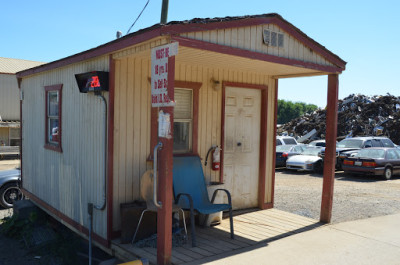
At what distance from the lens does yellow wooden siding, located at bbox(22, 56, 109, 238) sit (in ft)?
18.5

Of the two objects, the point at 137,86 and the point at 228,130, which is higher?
the point at 137,86

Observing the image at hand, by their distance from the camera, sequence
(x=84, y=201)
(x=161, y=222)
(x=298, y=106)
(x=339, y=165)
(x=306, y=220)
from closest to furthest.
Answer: (x=161, y=222) → (x=84, y=201) → (x=306, y=220) → (x=339, y=165) → (x=298, y=106)

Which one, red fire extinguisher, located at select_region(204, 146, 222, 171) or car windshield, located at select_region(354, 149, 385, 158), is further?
car windshield, located at select_region(354, 149, 385, 158)

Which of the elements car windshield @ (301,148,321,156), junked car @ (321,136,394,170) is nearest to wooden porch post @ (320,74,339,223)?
junked car @ (321,136,394,170)

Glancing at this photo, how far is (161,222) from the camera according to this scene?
4.30 metres

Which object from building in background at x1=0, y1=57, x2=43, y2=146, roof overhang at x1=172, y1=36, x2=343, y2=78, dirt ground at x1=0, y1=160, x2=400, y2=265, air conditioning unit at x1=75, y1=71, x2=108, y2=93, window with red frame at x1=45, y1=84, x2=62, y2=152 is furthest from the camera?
building in background at x1=0, y1=57, x2=43, y2=146

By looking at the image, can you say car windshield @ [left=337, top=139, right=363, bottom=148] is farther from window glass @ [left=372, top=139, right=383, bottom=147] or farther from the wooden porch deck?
the wooden porch deck

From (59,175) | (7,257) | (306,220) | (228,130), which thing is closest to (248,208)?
(306,220)

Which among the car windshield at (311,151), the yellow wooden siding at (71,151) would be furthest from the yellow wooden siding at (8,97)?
the car windshield at (311,151)

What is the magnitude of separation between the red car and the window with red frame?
11.3m

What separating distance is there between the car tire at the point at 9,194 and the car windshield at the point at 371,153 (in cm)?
1202

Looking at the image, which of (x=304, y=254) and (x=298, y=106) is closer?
(x=304, y=254)

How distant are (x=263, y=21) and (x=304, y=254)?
3.22 m

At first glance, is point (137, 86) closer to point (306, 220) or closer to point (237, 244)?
point (237, 244)
